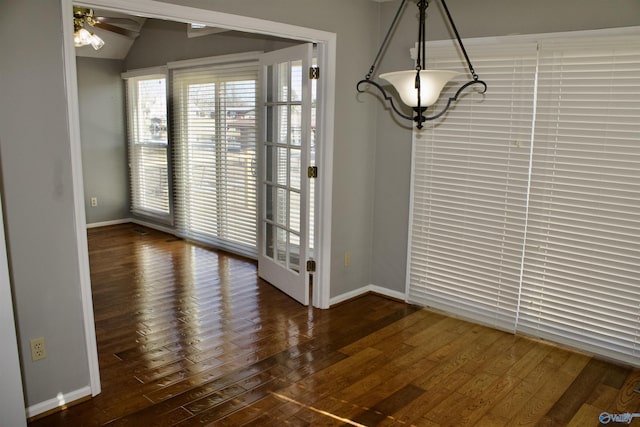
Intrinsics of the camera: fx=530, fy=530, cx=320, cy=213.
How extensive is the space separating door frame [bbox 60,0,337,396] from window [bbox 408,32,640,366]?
28.9 inches

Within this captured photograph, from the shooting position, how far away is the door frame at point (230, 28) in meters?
2.58

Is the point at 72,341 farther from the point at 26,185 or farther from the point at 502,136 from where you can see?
the point at 502,136

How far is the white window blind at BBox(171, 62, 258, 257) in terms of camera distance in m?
5.58

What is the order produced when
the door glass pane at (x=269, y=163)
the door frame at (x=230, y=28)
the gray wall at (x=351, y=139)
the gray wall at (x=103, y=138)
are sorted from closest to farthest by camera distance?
the door frame at (x=230, y=28)
the gray wall at (x=351, y=139)
the door glass pane at (x=269, y=163)
the gray wall at (x=103, y=138)

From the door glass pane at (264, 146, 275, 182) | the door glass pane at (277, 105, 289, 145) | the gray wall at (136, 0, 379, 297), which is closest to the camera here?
the gray wall at (136, 0, 379, 297)

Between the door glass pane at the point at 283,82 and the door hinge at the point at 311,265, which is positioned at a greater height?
the door glass pane at the point at 283,82

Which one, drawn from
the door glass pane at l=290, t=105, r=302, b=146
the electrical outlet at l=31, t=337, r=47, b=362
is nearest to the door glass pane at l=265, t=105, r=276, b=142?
the door glass pane at l=290, t=105, r=302, b=146

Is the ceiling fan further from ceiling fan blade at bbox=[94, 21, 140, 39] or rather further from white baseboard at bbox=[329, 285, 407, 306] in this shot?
white baseboard at bbox=[329, 285, 407, 306]

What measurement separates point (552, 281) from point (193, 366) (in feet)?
7.92

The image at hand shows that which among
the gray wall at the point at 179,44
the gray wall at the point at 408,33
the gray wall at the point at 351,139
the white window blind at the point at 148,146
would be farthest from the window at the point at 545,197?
the white window blind at the point at 148,146

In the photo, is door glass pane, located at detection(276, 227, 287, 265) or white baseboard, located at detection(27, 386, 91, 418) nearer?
white baseboard, located at detection(27, 386, 91, 418)

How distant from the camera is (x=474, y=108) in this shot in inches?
150

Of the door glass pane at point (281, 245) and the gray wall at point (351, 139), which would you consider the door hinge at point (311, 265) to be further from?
the door glass pane at point (281, 245)

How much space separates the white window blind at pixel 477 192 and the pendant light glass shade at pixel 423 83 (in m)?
1.05
